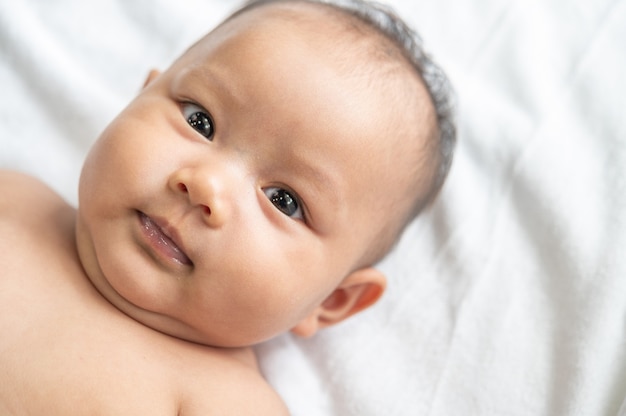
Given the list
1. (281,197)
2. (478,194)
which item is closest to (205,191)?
A: (281,197)

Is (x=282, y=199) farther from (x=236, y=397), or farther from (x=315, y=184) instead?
(x=236, y=397)

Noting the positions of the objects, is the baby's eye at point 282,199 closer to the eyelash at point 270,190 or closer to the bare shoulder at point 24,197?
the eyelash at point 270,190

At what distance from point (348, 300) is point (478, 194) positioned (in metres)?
0.44

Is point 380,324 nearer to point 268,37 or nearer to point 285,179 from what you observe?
Result: point 285,179

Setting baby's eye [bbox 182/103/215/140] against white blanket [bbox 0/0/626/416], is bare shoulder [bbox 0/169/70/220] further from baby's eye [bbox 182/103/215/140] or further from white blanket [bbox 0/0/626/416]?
baby's eye [bbox 182/103/215/140]

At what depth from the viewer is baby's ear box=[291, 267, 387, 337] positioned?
1438 mm

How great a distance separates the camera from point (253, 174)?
4.01 ft

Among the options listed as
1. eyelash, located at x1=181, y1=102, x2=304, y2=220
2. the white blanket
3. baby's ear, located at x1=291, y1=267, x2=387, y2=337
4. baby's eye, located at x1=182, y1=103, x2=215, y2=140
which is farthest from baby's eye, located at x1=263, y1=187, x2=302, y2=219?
the white blanket

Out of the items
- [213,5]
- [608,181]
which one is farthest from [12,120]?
[608,181]

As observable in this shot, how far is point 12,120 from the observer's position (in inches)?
67.2

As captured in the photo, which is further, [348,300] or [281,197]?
[348,300]

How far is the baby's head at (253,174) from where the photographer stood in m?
1.18

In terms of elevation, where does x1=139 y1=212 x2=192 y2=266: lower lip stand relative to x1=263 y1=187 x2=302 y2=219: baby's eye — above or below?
below

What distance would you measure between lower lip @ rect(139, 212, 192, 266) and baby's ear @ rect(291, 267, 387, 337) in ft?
1.13
